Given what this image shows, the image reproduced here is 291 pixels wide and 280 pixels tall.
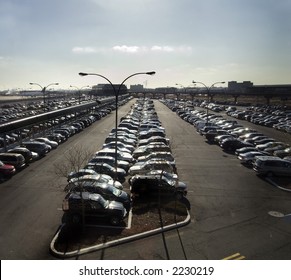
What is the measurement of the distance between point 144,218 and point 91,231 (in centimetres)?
316

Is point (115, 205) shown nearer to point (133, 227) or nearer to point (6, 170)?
point (133, 227)

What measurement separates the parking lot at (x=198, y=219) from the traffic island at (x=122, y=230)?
0.38 m

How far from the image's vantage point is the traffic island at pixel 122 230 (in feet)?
47.1

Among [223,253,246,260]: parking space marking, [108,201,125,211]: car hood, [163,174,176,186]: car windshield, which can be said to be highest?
[108,201,125,211]: car hood

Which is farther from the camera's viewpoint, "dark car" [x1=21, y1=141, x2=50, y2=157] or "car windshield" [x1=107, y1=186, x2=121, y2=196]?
"dark car" [x1=21, y1=141, x2=50, y2=157]

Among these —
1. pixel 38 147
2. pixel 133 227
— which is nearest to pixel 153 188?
pixel 133 227

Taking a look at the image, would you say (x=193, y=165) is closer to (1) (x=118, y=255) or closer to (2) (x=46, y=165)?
(2) (x=46, y=165)

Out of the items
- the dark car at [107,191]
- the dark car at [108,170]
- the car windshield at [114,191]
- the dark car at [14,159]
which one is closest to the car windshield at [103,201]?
the dark car at [107,191]

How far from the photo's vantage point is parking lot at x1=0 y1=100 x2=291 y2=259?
1401cm

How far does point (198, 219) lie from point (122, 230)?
4517 mm

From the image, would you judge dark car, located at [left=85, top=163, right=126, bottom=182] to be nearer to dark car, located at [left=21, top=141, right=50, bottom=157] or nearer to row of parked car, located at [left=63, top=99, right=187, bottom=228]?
row of parked car, located at [left=63, top=99, right=187, bottom=228]

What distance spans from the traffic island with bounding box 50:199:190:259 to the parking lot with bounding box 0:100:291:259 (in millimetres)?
383

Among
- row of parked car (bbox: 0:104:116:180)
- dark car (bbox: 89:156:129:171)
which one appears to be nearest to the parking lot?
row of parked car (bbox: 0:104:116:180)

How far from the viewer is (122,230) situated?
637 inches
